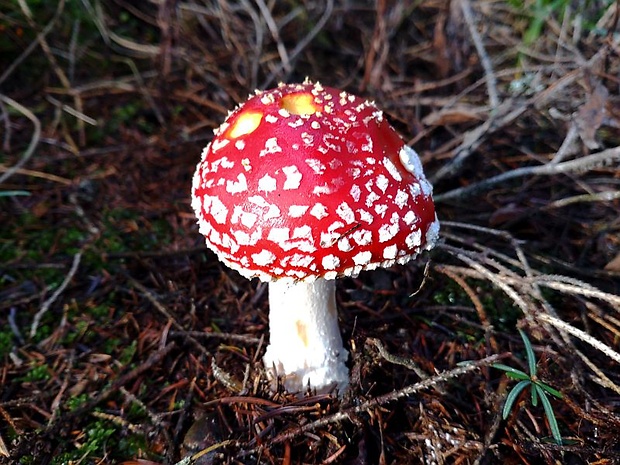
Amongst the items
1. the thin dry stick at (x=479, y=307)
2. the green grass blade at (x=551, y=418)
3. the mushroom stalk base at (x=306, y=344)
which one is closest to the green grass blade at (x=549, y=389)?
the green grass blade at (x=551, y=418)

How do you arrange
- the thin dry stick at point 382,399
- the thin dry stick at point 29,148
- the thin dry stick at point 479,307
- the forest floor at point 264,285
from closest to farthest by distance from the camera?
the thin dry stick at point 382,399 → the forest floor at point 264,285 → the thin dry stick at point 479,307 → the thin dry stick at point 29,148

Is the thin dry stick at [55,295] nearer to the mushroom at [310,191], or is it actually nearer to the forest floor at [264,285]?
the forest floor at [264,285]

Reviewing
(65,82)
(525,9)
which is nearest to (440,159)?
(525,9)

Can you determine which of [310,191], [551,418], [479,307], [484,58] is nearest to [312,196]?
[310,191]

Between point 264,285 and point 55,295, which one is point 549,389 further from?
point 55,295

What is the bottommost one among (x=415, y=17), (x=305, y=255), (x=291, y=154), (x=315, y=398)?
(x=315, y=398)

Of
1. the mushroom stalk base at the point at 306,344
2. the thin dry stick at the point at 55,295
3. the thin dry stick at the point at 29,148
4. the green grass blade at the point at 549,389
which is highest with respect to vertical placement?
the thin dry stick at the point at 29,148

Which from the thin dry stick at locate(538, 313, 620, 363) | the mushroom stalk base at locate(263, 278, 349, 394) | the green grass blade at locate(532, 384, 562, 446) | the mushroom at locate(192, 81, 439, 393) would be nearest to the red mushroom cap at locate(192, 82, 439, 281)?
the mushroom at locate(192, 81, 439, 393)

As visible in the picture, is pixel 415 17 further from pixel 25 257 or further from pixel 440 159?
pixel 25 257
